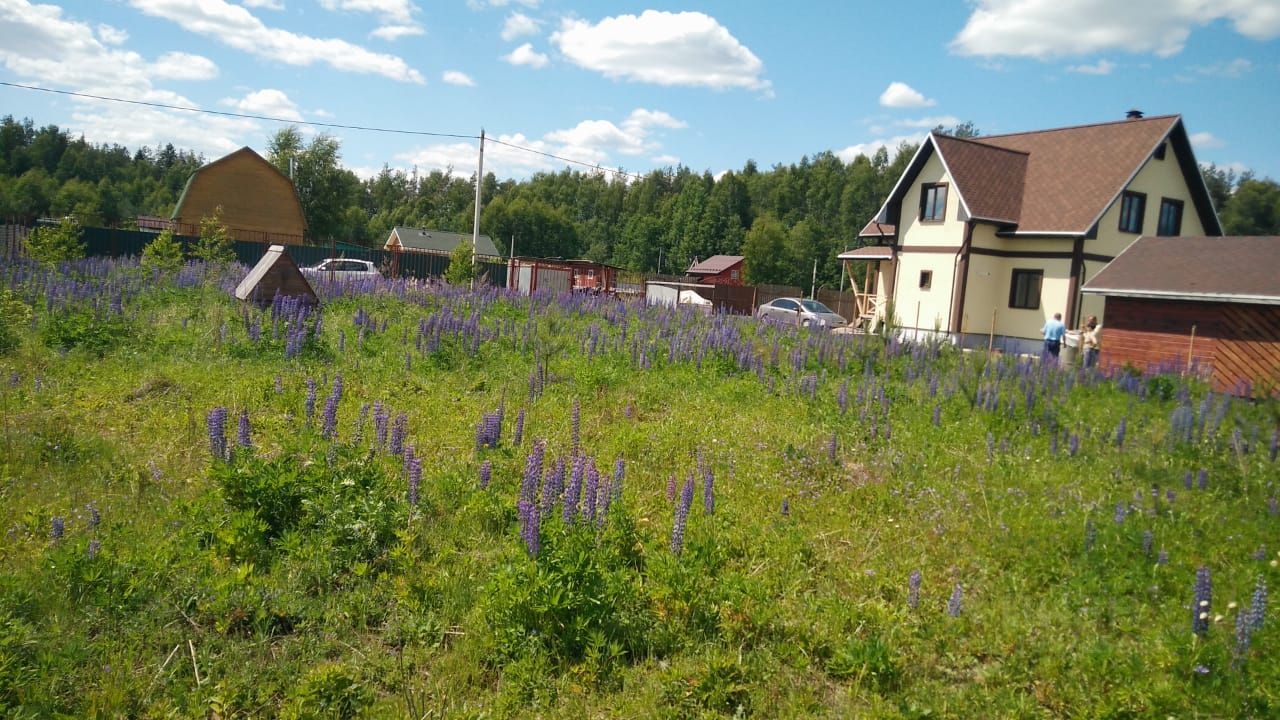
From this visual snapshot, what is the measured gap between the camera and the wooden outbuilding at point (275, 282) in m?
13.3

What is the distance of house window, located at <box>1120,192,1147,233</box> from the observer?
27109 millimetres

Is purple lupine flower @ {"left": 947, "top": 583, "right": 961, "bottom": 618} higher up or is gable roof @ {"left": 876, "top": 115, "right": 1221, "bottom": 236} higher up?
gable roof @ {"left": 876, "top": 115, "right": 1221, "bottom": 236}

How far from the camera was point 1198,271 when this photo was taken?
699 inches

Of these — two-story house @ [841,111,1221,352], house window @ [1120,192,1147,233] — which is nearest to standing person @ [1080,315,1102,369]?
two-story house @ [841,111,1221,352]

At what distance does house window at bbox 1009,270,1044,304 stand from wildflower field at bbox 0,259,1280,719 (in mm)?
19299

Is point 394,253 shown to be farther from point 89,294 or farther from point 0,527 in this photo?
point 0,527

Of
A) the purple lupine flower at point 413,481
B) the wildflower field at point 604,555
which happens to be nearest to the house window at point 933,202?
the wildflower field at point 604,555

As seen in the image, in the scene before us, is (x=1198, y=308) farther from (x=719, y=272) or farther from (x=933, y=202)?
(x=719, y=272)

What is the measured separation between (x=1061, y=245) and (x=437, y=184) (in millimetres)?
119185

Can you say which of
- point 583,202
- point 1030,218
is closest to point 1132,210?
point 1030,218

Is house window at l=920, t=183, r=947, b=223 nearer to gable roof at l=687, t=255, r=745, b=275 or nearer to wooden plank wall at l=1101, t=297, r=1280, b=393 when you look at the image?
wooden plank wall at l=1101, t=297, r=1280, b=393

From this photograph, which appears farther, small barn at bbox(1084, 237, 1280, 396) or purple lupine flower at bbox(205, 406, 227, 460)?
small barn at bbox(1084, 237, 1280, 396)

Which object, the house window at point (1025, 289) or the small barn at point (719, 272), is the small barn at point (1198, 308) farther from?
the small barn at point (719, 272)

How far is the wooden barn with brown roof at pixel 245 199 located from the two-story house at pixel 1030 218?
36.4 m
